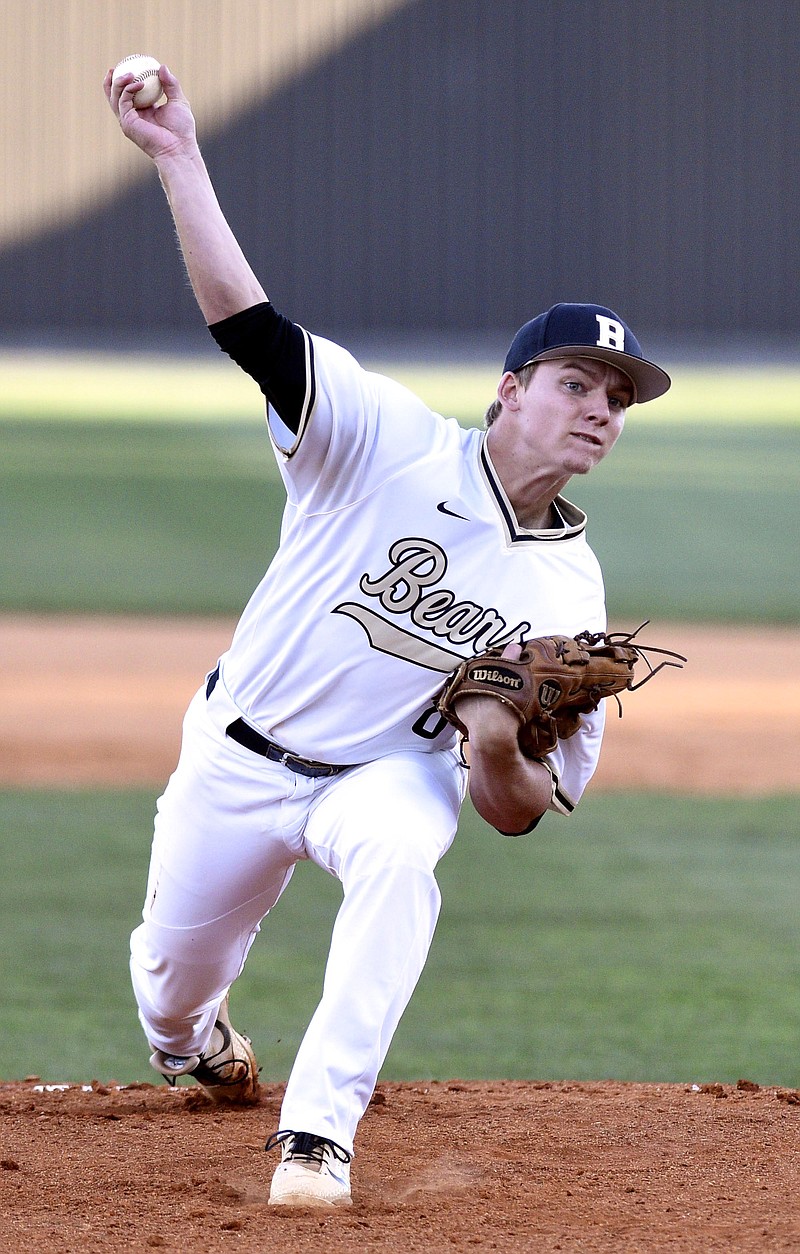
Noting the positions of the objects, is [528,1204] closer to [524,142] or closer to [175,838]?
[175,838]

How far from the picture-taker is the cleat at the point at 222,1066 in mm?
3719

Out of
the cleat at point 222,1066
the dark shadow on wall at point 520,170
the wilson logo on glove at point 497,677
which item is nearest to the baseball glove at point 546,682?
the wilson logo on glove at point 497,677

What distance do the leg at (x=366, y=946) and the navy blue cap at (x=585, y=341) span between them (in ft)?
2.95

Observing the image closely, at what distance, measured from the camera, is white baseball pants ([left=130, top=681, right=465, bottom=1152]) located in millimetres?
2871

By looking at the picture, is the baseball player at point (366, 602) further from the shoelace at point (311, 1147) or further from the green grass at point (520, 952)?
the green grass at point (520, 952)

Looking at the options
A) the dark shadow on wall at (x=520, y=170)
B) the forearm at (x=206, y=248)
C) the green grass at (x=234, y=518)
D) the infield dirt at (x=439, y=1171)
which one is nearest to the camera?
the infield dirt at (x=439, y=1171)

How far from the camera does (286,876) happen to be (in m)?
3.47

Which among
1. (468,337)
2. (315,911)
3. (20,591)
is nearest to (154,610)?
(20,591)

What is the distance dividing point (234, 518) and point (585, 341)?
43.0 ft

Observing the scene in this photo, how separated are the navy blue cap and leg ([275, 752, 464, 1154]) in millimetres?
900

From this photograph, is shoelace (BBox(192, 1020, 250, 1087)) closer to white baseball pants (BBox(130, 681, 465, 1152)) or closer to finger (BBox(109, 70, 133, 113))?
white baseball pants (BBox(130, 681, 465, 1152))

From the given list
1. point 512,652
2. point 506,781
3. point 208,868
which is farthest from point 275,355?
point 208,868

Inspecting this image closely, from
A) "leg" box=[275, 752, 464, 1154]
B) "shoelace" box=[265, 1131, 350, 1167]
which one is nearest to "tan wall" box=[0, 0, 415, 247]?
"leg" box=[275, 752, 464, 1154]

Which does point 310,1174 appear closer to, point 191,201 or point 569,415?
point 569,415
